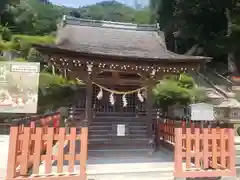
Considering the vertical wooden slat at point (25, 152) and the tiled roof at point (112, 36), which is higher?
the tiled roof at point (112, 36)

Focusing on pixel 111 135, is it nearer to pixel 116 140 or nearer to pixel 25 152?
pixel 116 140

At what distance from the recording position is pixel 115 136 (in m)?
8.20

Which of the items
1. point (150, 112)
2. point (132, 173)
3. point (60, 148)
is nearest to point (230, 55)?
point (150, 112)

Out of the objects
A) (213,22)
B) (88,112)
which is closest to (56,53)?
(88,112)

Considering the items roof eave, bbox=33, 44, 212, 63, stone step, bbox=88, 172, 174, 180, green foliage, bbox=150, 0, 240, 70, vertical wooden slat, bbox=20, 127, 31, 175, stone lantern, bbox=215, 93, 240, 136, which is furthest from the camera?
green foliage, bbox=150, 0, 240, 70

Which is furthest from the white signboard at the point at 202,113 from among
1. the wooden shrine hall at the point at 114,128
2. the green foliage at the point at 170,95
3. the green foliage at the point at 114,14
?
the green foliage at the point at 114,14

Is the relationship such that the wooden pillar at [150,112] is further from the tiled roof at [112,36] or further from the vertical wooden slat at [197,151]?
the vertical wooden slat at [197,151]

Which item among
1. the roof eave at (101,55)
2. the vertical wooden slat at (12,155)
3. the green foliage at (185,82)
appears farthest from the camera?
the green foliage at (185,82)

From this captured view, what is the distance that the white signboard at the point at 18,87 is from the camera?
13.8 metres

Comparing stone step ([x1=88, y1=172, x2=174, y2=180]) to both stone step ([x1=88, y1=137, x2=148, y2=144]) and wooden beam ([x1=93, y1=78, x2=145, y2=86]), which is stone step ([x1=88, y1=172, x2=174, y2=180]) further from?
wooden beam ([x1=93, y1=78, x2=145, y2=86])

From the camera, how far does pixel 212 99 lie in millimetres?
17891

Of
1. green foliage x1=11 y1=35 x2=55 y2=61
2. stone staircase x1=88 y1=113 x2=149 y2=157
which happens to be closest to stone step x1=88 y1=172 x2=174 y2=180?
stone staircase x1=88 y1=113 x2=149 y2=157

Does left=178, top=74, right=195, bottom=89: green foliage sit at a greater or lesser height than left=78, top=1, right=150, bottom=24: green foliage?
lesser

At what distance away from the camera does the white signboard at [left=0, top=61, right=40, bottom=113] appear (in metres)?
13.8
